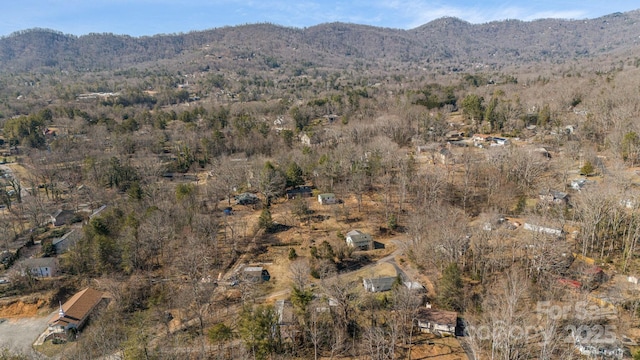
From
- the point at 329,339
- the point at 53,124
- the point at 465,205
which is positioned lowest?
the point at 329,339

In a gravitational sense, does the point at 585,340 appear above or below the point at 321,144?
below

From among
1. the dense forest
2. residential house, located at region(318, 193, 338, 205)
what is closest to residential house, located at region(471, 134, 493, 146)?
the dense forest

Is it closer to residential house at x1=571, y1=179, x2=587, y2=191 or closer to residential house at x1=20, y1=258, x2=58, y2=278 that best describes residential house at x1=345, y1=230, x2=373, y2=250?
residential house at x1=571, y1=179, x2=587, y2=191

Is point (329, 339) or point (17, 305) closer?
point (329, 339)

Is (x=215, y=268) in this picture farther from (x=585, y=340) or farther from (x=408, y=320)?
(x=585, y=340)

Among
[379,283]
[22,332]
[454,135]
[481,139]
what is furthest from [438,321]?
[454,135]

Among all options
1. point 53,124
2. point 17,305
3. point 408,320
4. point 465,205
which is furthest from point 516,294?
point 53,124

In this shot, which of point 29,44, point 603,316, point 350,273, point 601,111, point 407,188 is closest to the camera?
point 603,316

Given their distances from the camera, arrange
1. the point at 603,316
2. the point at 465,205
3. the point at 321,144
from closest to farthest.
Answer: the point at 603,316 → the point at 465,205 → the point at 321,144

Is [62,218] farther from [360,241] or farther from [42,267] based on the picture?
[360,241]
